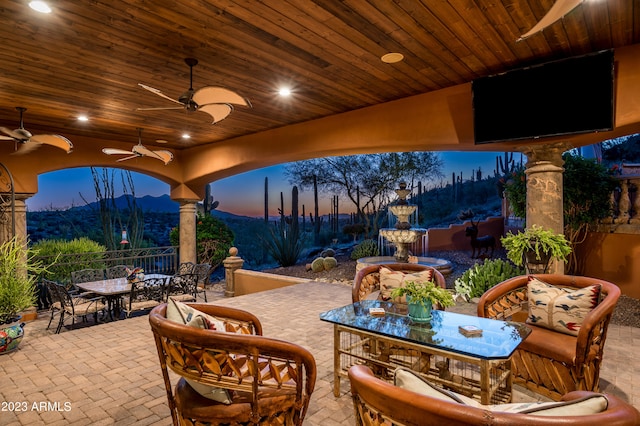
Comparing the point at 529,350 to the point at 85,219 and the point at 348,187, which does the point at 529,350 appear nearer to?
the point at 348,187

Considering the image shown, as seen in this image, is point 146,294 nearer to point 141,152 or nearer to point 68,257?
point 141,152

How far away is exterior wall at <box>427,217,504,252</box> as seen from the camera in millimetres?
11766

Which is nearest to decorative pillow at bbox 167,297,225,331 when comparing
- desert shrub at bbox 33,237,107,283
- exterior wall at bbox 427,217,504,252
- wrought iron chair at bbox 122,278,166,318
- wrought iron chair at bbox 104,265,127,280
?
wrought iron chair at bbox 122,278,166,318

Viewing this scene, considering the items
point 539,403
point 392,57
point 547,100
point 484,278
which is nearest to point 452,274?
point 484,278

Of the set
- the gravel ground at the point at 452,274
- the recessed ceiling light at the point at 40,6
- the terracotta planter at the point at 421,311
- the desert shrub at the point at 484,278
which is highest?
the recessed ceiling light at the point at 40,6

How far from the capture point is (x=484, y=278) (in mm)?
4941

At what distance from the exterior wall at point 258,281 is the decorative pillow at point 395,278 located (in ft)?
10.9

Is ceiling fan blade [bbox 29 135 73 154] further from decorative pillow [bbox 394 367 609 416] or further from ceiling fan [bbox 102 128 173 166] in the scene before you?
decorative pillow [bbox 394 367 609 416]

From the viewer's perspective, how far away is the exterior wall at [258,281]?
6.87 meters

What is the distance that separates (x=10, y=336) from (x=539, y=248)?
17.4ft

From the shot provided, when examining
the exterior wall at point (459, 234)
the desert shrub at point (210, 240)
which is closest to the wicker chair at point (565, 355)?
the desert shrub at point (210, 240)

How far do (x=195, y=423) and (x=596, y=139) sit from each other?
4603mm

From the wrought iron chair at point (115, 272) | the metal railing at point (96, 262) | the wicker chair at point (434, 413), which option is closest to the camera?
the wicker chair at point (434, 413)

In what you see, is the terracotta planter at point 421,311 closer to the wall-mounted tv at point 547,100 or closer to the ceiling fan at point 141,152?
the wall-mounted tv at point 547,100
